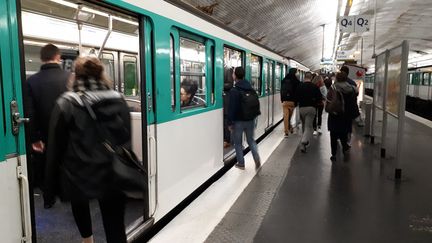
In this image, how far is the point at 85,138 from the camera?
226 cm

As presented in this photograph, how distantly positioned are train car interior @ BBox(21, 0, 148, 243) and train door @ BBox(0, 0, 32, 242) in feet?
0.47

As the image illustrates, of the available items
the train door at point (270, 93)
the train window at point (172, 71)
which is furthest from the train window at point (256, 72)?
the train window at point (172, 71)

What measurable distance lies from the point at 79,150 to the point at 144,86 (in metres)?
1.23

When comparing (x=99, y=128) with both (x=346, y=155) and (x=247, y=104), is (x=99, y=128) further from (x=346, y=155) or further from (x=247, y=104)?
(x=346, y=155)

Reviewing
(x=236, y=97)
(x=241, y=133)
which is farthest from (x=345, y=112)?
(x=236, y=97)

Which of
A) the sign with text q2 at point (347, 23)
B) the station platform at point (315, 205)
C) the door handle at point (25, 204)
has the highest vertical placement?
the sign with text q2 at point (347, 23)

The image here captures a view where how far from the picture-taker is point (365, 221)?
13.0ft

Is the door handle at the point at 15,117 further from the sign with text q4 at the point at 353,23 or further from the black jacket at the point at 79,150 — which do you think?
the sign with text q4 at the point at 353,23

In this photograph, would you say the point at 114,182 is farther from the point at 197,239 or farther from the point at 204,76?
the point at 204,76

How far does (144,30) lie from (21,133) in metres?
1.56

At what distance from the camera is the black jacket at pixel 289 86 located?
9195 millimetres

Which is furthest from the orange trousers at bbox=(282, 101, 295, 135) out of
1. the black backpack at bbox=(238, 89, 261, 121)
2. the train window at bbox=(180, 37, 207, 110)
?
the train window at bbox=(180, 37, 207, 110)

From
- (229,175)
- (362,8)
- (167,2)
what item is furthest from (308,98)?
(362,8)

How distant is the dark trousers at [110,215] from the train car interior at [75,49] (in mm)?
300
